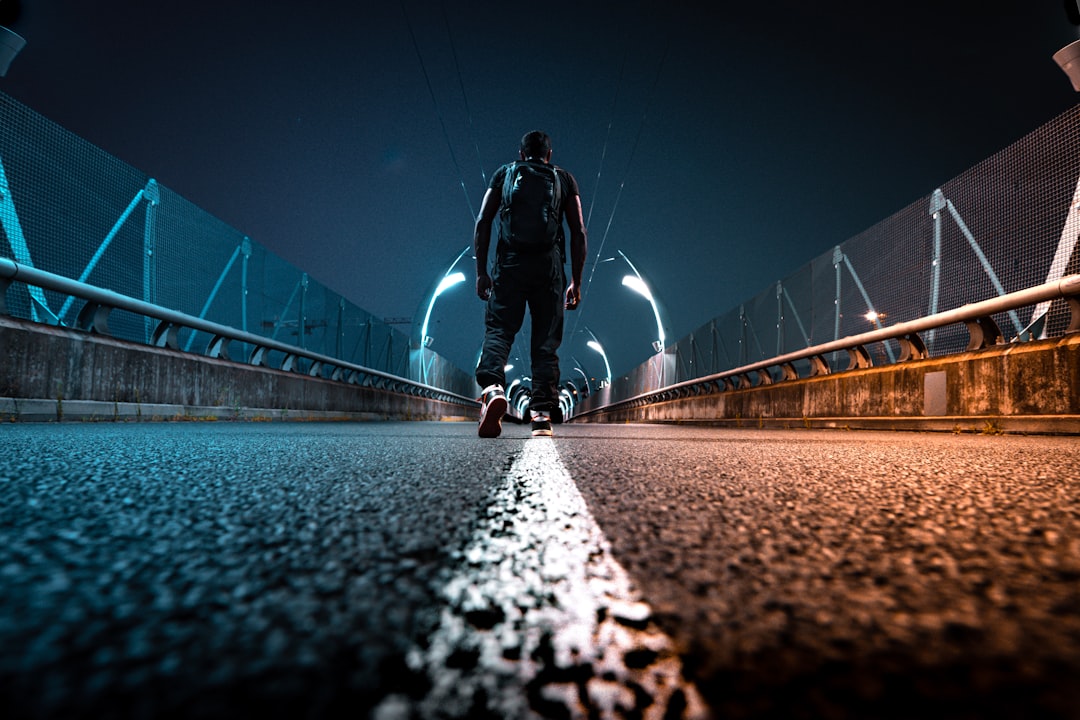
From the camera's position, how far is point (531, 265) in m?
5.79

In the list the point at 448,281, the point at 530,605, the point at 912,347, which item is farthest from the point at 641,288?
the point at 530,605

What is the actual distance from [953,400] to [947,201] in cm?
489

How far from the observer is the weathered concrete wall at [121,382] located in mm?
5082

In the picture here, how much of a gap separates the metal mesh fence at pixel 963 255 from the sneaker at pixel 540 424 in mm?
4525

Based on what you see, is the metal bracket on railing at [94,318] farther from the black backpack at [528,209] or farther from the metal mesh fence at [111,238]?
the black backpack at [528,209]

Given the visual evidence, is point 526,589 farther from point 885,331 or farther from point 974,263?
point 974,263

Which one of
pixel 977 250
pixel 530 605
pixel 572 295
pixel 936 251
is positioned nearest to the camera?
pixel 530 605

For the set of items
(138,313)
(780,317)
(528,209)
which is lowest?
(138,313)

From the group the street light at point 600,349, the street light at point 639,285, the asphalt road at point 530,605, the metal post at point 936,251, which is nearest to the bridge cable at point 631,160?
the street light at point 600,349

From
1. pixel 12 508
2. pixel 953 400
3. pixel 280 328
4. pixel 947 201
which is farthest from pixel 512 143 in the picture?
pixel 12 508

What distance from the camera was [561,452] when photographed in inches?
127

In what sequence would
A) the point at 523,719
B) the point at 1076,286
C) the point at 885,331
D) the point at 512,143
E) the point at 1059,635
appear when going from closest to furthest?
the point at 523,719
the point at 1059,635
the point at 1076,286
the point at 885,331
the point at 512,143

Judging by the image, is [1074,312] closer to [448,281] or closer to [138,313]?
[138,313]

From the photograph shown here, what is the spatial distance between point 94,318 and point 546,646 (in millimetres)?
7069
